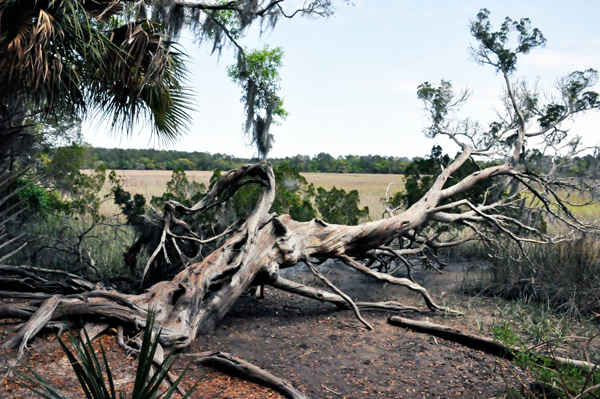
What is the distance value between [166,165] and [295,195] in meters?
23.2

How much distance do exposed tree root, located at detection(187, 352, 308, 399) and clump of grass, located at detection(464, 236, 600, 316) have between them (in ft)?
12.7

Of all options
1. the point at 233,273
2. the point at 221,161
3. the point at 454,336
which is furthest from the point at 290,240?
the point at 221,161

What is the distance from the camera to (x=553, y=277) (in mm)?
6656

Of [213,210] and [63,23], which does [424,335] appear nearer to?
[213,210]

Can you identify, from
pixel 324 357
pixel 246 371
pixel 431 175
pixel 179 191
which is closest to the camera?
pixel 246 371

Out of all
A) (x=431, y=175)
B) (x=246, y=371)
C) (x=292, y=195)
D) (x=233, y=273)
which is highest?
(x=431, y=175)

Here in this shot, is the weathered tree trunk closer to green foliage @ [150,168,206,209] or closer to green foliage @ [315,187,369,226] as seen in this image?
green foliage @ [150,168,206,209]

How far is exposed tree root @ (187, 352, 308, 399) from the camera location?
3844 millimetres

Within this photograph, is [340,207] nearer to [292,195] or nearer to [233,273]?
[292,195]

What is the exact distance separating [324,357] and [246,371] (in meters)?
1.00

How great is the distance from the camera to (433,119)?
30.5ft

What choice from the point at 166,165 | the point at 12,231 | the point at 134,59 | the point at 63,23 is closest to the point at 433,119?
the point at 134,59

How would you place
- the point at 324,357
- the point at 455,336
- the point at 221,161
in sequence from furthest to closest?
the point at 221,161 < the point at 455,336 < the point at 324,357

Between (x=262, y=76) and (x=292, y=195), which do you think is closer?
(x=292, y=195)
